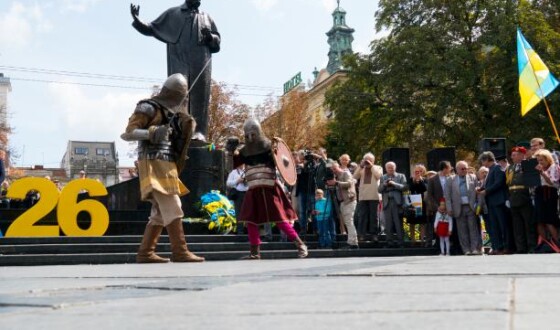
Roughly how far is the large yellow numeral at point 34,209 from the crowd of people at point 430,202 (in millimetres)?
3366

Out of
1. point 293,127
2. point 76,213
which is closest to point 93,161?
point 293,127

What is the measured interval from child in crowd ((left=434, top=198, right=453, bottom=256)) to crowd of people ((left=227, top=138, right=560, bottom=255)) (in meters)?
0.02

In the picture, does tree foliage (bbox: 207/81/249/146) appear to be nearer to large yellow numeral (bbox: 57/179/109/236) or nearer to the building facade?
large yellow numeral (bbox: 57/179/109/236)

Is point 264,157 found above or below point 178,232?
above

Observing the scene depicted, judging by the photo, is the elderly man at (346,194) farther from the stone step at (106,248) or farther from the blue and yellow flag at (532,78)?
the blue and yellow flag at (532,78)

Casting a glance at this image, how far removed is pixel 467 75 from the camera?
3453cm

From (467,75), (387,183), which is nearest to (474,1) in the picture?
(467,75)

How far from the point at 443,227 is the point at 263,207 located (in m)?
4.73

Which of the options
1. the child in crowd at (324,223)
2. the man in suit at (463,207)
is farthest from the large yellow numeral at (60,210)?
the man in suit at (463,207)

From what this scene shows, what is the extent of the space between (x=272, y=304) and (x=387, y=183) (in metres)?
11.0

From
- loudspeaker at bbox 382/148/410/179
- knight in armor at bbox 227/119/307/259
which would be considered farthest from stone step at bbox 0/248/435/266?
loudspeaker at bbox 382/148/410/179

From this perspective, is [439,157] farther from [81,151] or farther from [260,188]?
[81,151]

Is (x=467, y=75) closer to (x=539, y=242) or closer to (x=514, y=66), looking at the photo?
(x=514, y=66)

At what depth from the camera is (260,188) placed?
10.4 metres
